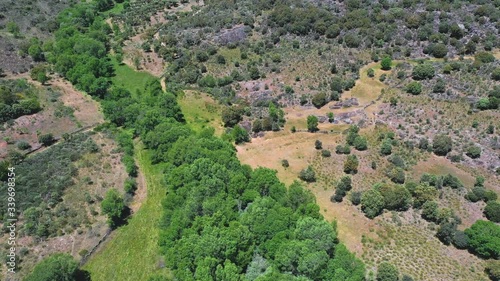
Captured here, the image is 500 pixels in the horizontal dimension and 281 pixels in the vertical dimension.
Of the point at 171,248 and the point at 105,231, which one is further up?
the point at 171,248

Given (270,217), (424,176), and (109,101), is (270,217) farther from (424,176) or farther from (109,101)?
(109,101)

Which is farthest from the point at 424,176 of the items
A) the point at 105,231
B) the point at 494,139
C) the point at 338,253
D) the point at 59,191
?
the point at 59,191

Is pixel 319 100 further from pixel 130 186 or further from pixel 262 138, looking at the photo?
pixel 130 186

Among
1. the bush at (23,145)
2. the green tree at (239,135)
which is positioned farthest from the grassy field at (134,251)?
the bush at (23,145)

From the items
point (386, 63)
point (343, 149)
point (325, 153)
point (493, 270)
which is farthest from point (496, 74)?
point (493, 270)

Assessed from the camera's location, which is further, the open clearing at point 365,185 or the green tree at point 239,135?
the green tree at point 239,135

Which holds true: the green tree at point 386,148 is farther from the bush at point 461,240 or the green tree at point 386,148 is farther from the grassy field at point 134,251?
the grassy field at point 134,251
